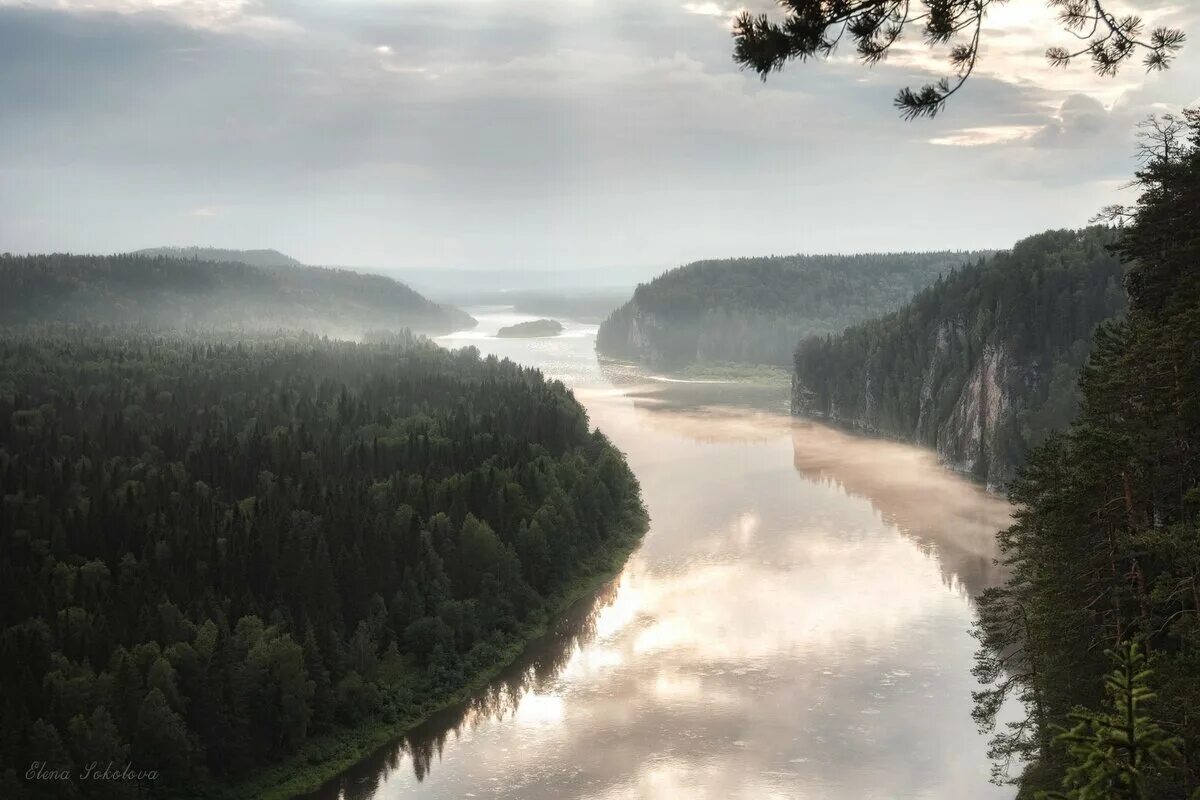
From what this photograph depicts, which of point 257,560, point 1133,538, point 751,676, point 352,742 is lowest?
point 352,742

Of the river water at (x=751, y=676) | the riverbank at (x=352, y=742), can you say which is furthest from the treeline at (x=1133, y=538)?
the riverbank at (x=352, y=742)

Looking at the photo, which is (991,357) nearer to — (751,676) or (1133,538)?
(751,676)

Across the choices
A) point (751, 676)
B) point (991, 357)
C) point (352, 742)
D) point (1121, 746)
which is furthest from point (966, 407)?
point (1121, 746)

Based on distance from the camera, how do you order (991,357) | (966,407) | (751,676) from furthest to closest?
(966,407), (991,357), (751,676)

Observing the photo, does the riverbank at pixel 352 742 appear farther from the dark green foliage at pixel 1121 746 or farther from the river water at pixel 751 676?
the dark green foliage at pixel 1121 746

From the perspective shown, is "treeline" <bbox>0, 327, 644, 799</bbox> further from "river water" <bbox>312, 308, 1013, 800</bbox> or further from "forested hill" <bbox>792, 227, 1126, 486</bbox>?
"forested hill" <bbox>792, 227, 1126, 486</bbox>

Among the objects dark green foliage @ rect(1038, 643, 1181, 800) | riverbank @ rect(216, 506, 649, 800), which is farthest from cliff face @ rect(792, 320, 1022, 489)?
dark green foliage @ rect(1038, 643, 1181, 800)
